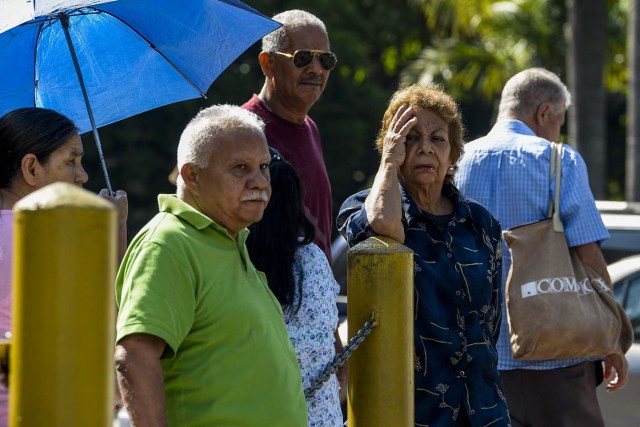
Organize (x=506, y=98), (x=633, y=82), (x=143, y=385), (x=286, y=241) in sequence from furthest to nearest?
1. (x=633, y=82)
2. (x=506, y=98)
3. (x=286, y=241)
4. (x=143, y=385)

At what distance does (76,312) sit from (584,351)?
291cm

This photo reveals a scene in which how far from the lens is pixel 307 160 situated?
15.2 feet

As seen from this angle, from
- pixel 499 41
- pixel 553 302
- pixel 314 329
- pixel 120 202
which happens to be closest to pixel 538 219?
pixel 553 302

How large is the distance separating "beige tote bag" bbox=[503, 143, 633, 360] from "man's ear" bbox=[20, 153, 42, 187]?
6.29 feet

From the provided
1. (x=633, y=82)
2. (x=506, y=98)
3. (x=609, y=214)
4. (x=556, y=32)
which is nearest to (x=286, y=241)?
(x=506, y=98)

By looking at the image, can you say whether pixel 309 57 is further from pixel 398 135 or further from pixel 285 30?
pixel 398 135

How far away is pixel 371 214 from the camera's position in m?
3.83

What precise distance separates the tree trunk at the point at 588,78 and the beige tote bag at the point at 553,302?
9735 millimetres

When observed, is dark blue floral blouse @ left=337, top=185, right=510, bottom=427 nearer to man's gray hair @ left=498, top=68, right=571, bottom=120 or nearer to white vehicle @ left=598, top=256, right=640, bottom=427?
man's gray hair @ left=498, top=68, right=571, bottom=120

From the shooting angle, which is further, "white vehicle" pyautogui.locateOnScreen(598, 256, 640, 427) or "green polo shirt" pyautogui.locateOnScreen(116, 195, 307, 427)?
"white vehicle" pyautogui.locateOnScreen(598, 256, 640, 427)

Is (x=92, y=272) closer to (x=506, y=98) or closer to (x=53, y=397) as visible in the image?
(x=53, y=397)

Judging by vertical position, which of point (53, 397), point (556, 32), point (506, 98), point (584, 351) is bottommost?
point (584, 351)

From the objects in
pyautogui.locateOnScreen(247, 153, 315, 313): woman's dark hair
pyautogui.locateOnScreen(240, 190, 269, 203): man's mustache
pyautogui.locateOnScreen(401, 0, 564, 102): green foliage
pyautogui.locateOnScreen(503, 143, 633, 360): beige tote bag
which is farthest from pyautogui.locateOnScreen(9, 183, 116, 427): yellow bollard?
pyautogui.locateOnScreen(401, 0, 564, 102): green foliage

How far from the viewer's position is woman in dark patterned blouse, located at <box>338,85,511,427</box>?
3.86 m
